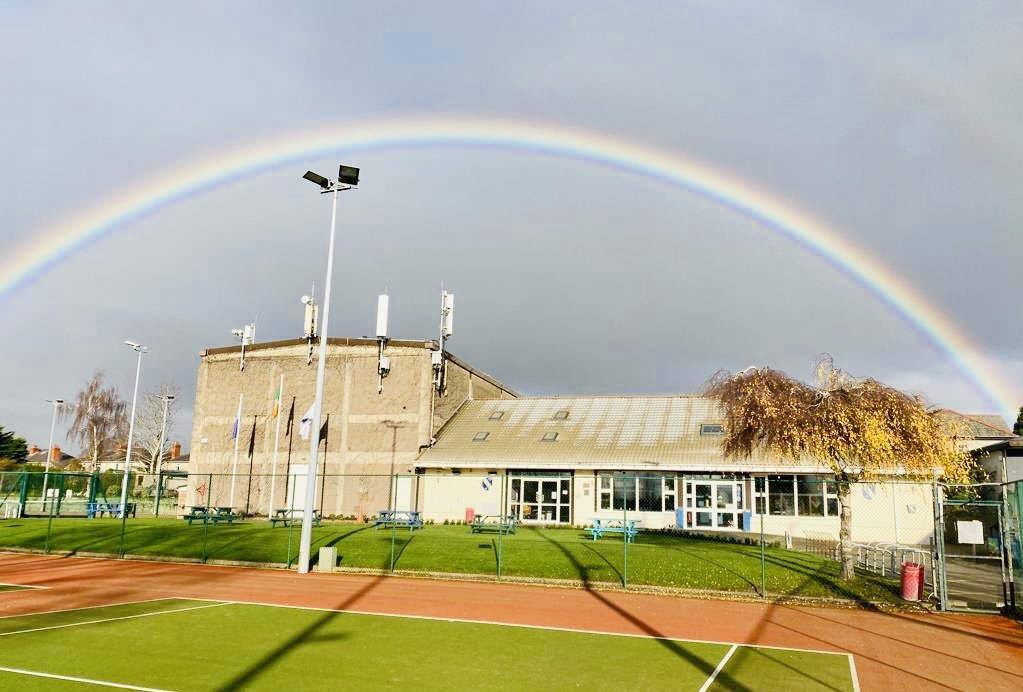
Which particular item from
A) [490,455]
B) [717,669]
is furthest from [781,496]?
[717,669]

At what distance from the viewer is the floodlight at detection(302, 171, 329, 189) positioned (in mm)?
21906

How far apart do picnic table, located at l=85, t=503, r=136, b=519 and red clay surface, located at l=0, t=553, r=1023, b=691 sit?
20.0 m

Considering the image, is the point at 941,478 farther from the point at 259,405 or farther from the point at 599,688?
the point at 259,405

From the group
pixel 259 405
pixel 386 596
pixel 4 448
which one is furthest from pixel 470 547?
pixel 4 448

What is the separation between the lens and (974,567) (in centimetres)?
2484

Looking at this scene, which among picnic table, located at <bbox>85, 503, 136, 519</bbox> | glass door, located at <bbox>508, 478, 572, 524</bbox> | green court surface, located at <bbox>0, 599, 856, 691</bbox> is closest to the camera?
green court surface, located at <bbox>0, 599, 856, 691</bbox>

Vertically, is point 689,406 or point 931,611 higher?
point 689,406

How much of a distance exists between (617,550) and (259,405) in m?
27.1

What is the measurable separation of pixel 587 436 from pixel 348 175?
21.6 m

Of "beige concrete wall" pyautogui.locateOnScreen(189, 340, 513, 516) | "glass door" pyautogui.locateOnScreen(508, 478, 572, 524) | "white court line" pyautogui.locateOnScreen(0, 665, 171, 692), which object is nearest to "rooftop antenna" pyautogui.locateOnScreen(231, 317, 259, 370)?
"beige concrete wall" pyautogui.locateOnScreen(189, 340, 513, 516)

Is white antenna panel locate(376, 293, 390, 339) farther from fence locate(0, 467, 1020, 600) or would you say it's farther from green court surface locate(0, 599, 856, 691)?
green court surface locate(0, 599, 856, 691)

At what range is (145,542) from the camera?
88.1 ft

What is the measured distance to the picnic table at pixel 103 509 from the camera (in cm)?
3972

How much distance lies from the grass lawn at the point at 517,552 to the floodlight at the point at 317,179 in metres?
10.6
